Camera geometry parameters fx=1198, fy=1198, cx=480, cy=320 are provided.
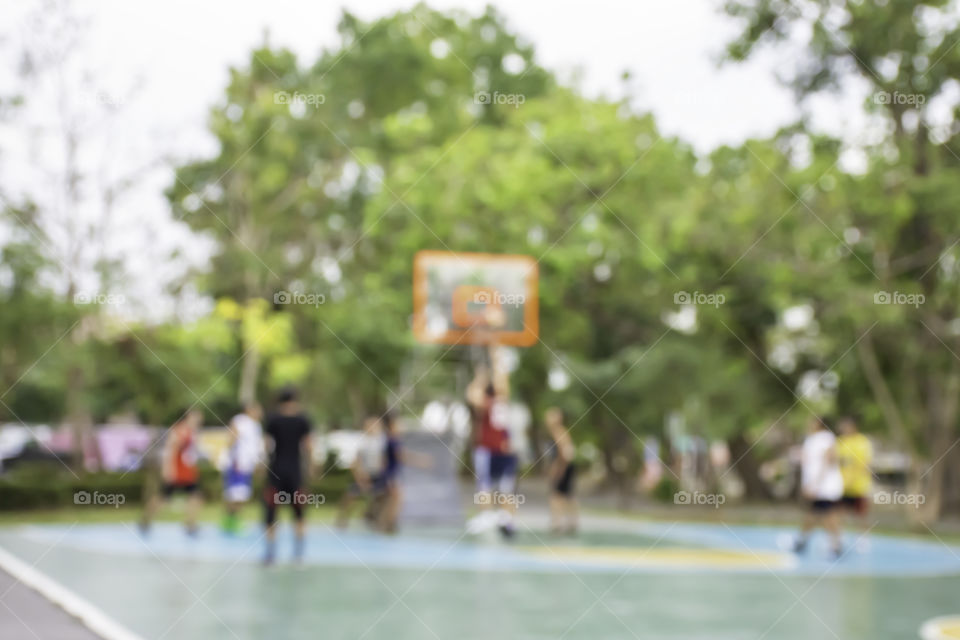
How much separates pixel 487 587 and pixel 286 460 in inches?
101

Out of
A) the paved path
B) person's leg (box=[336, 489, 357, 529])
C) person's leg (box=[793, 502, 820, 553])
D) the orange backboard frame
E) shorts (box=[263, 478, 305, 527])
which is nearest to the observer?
the paved path

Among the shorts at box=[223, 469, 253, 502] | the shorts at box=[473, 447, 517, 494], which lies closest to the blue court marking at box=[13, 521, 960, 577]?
the shorts at box=[223, 469, 253, 502]

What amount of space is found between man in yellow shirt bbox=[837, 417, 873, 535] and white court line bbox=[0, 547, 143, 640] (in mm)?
10323

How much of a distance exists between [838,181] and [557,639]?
53.4 feet

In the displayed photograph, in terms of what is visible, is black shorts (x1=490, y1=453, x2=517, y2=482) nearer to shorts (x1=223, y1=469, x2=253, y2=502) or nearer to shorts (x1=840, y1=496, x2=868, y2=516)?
shorts (x1=223, y1=469, x2=253, y2=502)

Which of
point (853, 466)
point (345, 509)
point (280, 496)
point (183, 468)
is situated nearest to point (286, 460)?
point (280, 496)

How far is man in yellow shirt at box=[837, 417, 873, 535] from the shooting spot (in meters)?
16.8

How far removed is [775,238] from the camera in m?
23.6

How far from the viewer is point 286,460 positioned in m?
12.4

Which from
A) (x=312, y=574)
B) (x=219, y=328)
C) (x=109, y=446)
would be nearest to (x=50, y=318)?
(x=219, y=328)

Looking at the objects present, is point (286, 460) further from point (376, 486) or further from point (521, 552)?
point (376, 486)

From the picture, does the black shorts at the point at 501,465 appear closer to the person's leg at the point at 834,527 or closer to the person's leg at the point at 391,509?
the person's leg at the point at 391,509

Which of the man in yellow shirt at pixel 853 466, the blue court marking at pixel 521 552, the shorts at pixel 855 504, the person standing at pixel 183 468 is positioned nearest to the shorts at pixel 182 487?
the person standing at pixel 183 468

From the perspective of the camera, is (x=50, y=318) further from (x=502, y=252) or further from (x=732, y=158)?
(x=732, y=158)
